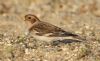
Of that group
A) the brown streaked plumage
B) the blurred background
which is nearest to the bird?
the brown streaked plumage

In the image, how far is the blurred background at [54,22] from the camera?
12.3m

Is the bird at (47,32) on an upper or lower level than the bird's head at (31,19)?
lower

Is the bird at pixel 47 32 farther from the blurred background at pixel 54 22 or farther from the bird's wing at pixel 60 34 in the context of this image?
the blurred background at pixel 54 22

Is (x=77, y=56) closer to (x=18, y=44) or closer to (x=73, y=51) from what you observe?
(x=73, y=51)

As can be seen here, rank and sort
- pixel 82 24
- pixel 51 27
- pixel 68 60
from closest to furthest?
pixel 68 60
pixel 51 27
pixel 82 24

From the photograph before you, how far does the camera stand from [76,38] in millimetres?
12711

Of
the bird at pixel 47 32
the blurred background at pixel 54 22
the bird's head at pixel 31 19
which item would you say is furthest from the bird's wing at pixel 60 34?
the bird's head at pixel 31 19

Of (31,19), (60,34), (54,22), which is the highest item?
(31,19)

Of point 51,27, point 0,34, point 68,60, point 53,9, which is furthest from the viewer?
point 53,9

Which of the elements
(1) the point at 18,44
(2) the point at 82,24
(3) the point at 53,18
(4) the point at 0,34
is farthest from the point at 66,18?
(1) the point at 18,44

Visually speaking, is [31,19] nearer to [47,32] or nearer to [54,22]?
[47,32]

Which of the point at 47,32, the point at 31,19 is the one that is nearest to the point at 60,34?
the point at 47,32

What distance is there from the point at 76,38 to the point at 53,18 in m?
6.13

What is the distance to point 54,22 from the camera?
59.2 ft
